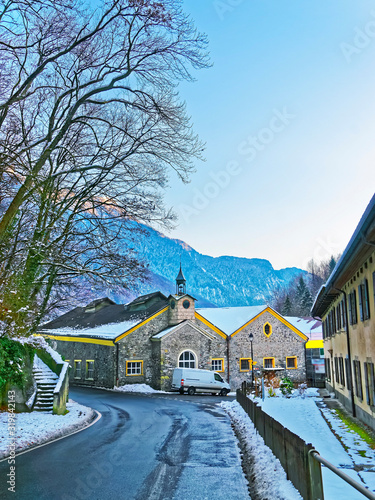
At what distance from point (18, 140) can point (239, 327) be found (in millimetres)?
30537

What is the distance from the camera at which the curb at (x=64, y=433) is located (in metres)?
11.0

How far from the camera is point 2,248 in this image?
13.1 m

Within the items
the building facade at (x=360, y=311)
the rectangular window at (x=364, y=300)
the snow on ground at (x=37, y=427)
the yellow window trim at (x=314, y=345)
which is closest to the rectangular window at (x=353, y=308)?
the building facade at (x=360, y=311)

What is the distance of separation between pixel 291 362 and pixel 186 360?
11.9 m

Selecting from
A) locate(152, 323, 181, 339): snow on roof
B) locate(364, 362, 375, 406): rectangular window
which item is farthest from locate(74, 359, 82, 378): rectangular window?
locate(364, 362, 375, 406): rectangular window

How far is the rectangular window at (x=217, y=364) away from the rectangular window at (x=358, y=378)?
72.6 feet

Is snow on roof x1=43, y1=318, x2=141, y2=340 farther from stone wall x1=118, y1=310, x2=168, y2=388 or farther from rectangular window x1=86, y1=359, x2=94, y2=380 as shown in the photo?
rectangular window x1=86, y1=359, x2=94, y2=380

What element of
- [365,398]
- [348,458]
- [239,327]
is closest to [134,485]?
[348,458]

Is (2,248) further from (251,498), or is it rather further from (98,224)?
(251,498)

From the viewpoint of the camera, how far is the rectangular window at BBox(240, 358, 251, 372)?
39.7m

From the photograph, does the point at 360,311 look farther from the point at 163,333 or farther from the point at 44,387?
the point at 163,333

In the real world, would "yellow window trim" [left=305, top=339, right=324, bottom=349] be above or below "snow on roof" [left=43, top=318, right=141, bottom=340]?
below

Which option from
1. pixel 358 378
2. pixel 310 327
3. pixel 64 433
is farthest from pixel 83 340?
pixel 310 327

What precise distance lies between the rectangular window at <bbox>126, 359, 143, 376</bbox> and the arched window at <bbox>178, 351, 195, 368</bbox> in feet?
10.8
